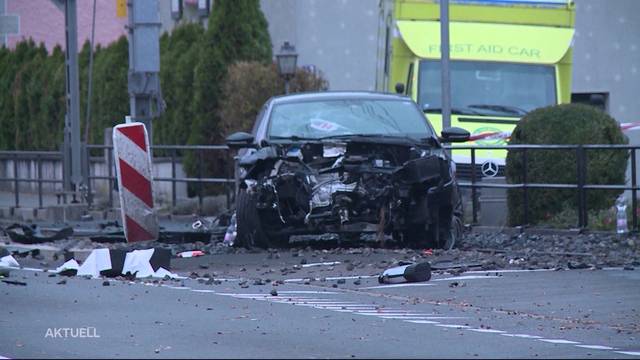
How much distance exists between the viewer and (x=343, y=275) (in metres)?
13.6

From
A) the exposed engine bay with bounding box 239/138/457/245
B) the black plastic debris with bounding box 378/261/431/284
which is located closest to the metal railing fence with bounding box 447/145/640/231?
the exposed engine bay with bounding box 239/138/457/245

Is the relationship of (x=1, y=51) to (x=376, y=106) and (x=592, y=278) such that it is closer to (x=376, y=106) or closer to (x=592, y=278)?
(x=376, y=106)

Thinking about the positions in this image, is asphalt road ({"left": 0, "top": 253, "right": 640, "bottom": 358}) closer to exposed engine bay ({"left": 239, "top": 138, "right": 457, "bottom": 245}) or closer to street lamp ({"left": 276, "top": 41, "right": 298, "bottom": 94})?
exposed engine bay ({"left": 239, "top": 138, "right": 457, "bottom": 245})

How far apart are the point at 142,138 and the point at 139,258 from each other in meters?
3.03

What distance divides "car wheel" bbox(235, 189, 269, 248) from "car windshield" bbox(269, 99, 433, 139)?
87cm

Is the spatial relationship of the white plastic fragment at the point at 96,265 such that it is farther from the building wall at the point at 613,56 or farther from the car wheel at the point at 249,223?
the building wall at the point at 613,56

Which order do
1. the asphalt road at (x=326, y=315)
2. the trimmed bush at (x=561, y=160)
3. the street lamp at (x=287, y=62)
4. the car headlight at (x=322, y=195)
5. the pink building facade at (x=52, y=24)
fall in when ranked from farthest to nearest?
the pink building facade at (x=52, y=24) < the street lamp at (x=287, y=62) < the trimmed bush at (x=561, y=160) < the car headlight at (x=322, y=195) < the asphalt road at (x=326, y=315)

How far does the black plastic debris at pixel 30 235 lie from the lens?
17.1 metres

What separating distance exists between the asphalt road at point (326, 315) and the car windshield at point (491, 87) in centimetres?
809

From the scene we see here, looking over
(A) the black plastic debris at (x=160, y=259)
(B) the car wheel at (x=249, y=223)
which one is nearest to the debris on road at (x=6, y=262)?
(A) the black plastic debris at (x=160, y=259)

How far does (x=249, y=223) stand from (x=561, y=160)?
485 cm

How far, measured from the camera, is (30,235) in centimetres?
1720

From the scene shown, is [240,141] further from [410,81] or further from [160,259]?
[410,81]

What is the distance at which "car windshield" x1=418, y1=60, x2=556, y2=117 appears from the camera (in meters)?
21.9
